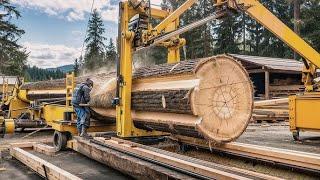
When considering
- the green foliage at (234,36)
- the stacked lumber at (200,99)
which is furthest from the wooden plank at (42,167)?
the green foliage at (234,36)

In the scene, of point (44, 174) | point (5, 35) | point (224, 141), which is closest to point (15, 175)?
point (44, 174)

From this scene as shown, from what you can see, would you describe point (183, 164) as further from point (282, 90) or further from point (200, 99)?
point (282, 90)

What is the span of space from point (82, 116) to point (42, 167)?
2.42 m

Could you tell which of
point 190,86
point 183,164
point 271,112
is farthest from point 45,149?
point 271,112

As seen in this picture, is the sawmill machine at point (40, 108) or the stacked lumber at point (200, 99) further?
the sawmill machine at point (40, 108)

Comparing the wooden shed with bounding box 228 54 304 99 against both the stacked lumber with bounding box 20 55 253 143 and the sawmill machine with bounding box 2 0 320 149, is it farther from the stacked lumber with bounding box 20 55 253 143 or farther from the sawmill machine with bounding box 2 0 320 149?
the stacked lumber with bounding box 20 55 253 143

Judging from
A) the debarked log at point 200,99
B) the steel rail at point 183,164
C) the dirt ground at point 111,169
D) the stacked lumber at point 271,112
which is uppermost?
the debarked log at point 200,99

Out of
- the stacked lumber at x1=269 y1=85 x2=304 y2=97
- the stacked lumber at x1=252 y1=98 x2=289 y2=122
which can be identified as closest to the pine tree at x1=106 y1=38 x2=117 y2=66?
the stacked lumber at x1=269 y1=85 x2=304 y2=97

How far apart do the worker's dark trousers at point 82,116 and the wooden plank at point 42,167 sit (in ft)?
4.72

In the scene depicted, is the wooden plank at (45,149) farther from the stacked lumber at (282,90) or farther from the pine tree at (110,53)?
the pine tree at (110,53)

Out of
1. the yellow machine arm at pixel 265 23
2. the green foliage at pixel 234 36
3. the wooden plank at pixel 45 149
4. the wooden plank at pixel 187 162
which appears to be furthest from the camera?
the green foliage at pixel 234 36

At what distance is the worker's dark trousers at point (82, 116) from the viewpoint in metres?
9.62

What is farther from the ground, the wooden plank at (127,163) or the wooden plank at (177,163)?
the wooden plank at (177,163)

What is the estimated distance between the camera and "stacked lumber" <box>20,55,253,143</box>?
6398 mm
